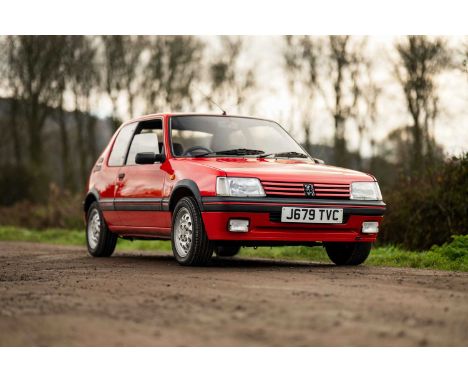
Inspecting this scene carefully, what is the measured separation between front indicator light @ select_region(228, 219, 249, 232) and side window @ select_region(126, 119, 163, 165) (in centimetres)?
223

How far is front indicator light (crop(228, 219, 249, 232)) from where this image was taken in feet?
28.1

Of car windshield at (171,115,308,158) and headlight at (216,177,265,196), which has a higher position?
car windshield at (171,115,308,158)

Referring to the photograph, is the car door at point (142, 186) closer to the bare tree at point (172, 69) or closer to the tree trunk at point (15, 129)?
the tree trunk at point (15, 129)

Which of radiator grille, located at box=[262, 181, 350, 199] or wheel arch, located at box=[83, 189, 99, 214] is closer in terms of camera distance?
radiator grille, located at box=[262, 181, 350, 199]

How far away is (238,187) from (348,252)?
202 centimetres

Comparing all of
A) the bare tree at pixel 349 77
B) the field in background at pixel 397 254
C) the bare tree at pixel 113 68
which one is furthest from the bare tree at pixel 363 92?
the field in background at pixel 397 254

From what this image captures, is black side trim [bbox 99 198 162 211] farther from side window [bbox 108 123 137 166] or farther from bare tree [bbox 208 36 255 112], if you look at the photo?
bare tree [bbox 208 36 255 112]

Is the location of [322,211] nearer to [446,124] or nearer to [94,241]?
[94,241]

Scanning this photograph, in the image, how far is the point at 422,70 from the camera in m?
26.5

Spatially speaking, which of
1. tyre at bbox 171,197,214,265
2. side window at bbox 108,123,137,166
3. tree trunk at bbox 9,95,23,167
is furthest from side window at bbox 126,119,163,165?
tree trunk at bbox 9,95,23,167

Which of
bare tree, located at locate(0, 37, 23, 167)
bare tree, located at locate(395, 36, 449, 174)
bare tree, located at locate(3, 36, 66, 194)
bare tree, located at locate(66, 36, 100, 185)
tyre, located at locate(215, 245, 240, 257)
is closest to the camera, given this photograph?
tyre, located at locate(215, 245, 240, 257)

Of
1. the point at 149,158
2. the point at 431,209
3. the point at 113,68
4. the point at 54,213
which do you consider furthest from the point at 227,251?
the point at 113,68

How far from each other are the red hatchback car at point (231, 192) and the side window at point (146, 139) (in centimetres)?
2

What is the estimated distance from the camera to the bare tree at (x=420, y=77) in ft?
83.5
